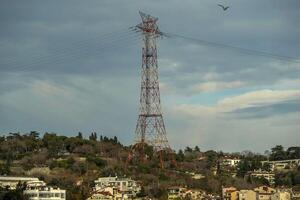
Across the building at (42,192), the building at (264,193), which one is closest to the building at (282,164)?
the building at (264,193)

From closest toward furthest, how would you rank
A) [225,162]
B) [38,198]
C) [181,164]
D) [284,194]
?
[38,198] < [284,194] < [181,164] < [225,162]

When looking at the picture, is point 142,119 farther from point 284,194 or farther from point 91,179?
point 284,194

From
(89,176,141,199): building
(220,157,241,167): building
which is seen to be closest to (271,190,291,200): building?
(89,176,141,199): building

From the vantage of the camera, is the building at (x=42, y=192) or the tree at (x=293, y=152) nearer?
the building at (x=42, y=192)

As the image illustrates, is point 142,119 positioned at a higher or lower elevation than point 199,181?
higher

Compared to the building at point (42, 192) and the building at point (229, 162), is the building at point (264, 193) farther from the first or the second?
the building at point (229, 162)

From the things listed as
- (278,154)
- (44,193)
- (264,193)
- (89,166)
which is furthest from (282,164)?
(44,193)

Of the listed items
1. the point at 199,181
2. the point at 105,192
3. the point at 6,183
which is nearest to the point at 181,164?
the point at 199,181

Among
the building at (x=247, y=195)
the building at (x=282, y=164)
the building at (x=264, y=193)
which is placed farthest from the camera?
the building at (x=282, y=164)

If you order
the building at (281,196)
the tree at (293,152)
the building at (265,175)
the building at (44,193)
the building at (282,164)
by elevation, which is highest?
the tree at (293,152)
